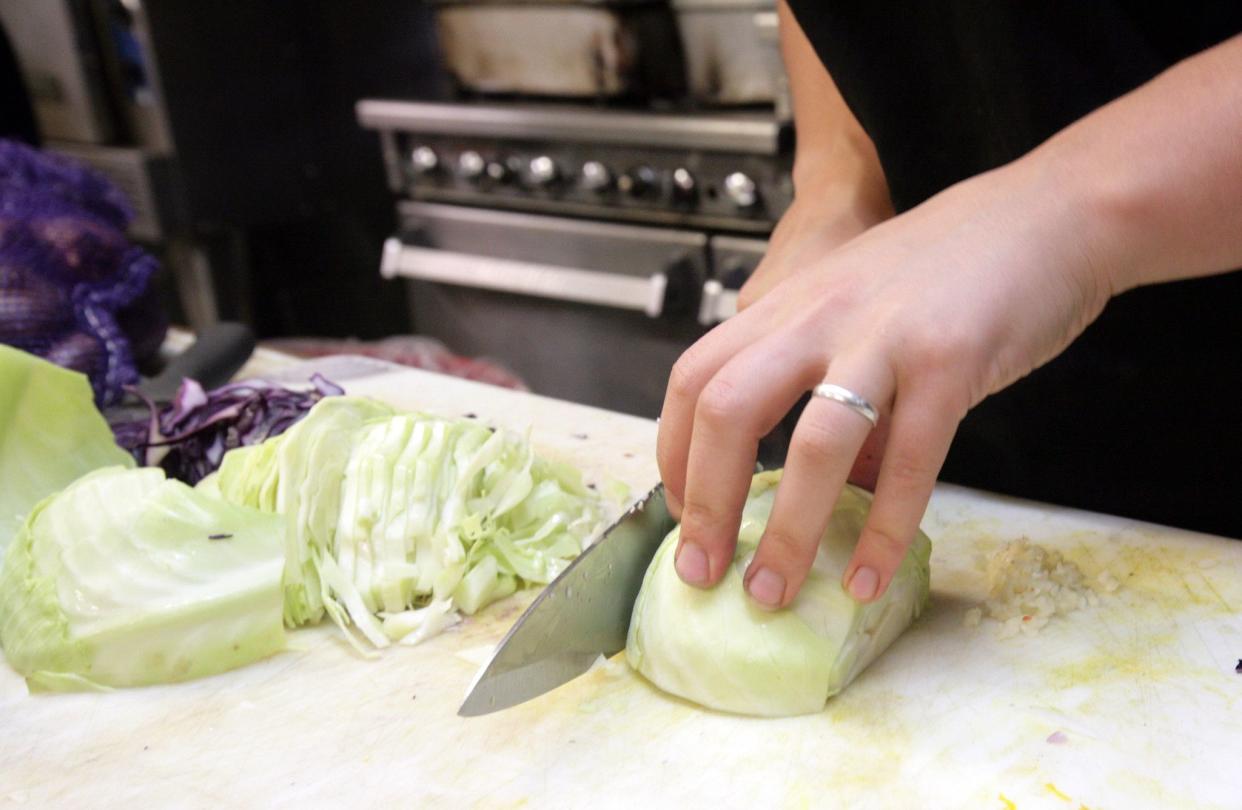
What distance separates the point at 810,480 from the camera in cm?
107

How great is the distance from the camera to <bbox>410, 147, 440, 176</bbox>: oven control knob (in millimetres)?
3445

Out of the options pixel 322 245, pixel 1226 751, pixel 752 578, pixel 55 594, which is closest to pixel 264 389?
pixel 55 594

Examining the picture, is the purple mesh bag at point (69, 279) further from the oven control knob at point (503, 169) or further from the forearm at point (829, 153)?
the forearm at point (829, 153)

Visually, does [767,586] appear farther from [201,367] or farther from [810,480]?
[201,367]

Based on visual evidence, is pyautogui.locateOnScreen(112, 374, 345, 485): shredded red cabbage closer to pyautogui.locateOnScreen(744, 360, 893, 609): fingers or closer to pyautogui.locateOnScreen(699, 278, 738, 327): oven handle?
pyautogui.locateOnScreen(744, 360, 893, 609): fingers

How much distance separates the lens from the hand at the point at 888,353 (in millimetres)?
1043

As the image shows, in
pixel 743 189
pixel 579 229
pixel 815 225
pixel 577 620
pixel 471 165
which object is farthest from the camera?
pixel 471 165

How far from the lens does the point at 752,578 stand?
1.16 metres

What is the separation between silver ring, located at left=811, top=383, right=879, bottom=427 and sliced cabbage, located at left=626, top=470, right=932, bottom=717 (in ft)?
0.86

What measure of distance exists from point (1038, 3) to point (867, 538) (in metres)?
0.80

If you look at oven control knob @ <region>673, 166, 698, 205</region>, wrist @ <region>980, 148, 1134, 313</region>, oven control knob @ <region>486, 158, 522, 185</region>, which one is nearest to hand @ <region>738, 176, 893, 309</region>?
wrist @ <region>980, 148, 1134, 313</region>

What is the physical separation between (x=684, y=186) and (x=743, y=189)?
18 centimetres

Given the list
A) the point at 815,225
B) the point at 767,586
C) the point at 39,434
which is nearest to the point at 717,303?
the point at 815,225

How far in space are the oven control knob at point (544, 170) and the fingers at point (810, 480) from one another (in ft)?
7.20
